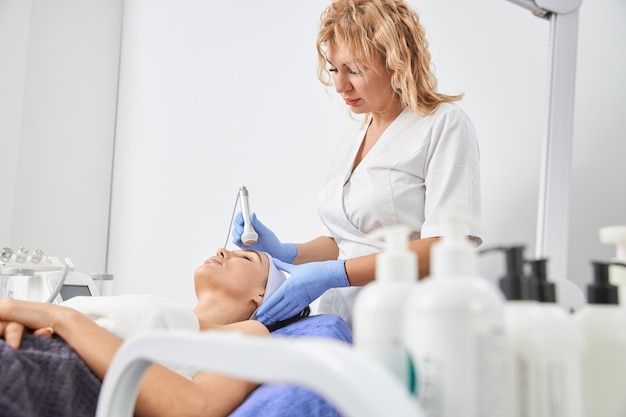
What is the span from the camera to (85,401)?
0.98 metres

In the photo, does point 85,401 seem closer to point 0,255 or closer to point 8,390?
point 8,390

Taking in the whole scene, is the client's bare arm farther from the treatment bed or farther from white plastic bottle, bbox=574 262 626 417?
white plastic bottle, bbox=574 262 626 417

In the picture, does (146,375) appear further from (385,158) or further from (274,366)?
(385,158)

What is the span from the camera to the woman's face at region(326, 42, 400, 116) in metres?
1.56

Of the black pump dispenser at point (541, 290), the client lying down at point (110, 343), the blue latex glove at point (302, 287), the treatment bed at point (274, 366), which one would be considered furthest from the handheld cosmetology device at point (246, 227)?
the black pump dispenser at point (541, 290)

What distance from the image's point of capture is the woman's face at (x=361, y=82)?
5.13ft

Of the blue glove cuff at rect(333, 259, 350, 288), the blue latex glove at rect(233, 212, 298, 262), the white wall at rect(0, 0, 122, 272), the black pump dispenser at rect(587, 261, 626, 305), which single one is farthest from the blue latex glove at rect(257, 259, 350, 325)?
the white wall at rect(0, 0, 122, 272)

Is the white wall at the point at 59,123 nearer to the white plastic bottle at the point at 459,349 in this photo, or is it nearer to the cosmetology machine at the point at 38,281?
the cosmetology machine at the point at 38,281

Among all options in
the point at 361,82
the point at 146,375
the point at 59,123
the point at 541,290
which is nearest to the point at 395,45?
the point at 361,82

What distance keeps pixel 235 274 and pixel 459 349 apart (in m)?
1.26

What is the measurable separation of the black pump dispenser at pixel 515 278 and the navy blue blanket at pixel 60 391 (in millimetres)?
569

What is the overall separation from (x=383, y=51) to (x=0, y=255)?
1.52 meters

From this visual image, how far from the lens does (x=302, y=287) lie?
1.45 meters

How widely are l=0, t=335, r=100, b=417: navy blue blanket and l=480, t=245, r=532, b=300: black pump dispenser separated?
Result: 641 mm
